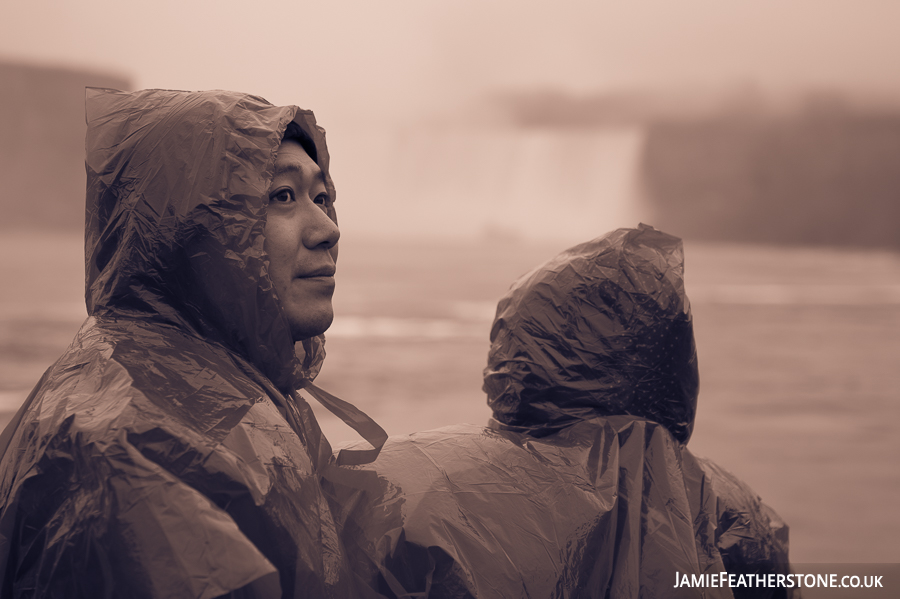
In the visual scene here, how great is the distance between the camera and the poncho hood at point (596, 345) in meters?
1.67

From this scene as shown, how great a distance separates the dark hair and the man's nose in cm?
14

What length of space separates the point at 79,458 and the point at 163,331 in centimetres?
25

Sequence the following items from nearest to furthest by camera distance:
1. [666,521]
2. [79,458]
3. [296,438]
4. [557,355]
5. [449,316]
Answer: [79,458] → [296,438] → [666,521] → [557,355] → [449,316]

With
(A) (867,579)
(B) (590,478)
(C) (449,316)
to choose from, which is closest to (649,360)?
(B) (590,478)

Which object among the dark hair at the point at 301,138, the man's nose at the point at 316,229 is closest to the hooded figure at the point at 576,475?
the man's nose at the point at 316,229

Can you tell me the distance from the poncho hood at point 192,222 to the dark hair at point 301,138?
0.12 metres

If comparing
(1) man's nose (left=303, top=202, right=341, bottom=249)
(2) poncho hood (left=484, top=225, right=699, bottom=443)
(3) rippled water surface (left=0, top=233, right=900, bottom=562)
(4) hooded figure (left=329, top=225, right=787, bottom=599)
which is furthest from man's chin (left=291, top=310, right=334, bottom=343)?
(3) rippled water surface (left=0, top=233, right=900, bottom=562)

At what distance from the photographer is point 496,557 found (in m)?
1.34

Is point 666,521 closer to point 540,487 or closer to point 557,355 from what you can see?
point 540,487

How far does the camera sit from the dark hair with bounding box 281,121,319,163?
1.38 meters

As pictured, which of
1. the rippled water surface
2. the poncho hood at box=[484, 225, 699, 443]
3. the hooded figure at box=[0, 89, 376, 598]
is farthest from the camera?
the rippled water surface

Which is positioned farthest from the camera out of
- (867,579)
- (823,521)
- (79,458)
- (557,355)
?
(823,521)

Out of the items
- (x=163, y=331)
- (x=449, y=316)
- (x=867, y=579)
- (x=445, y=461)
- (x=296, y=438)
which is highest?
(x=163, y=331)

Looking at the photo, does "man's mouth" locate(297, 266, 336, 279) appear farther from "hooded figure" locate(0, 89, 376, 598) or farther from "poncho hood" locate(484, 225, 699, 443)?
"poncho hood" locate(484, 225, 699, 443)
